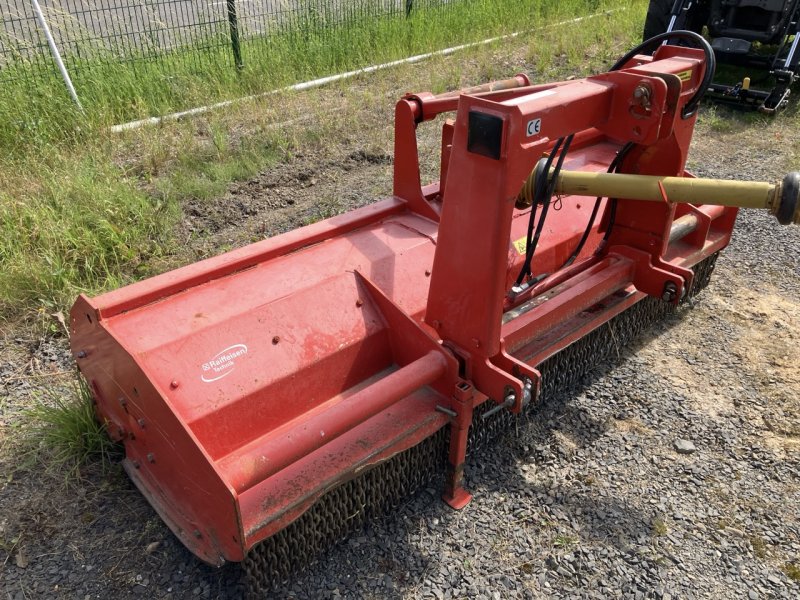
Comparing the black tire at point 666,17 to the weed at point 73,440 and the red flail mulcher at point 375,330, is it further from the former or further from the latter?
the weed at point 73,440

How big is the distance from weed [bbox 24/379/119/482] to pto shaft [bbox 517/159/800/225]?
5.88 feet

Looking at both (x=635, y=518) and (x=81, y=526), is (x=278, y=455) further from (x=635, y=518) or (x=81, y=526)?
(x=635, y=518)

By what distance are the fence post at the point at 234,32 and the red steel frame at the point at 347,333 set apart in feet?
13.8

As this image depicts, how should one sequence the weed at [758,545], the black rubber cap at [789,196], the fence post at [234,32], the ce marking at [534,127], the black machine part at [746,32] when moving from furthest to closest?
the fence post at [234,32] → the black machine part at [746,32] → the weed at [758,545] → the ce marking at [534,127] → the black rubber cap at [789,196]

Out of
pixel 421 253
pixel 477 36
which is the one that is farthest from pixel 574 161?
pixel 477 36

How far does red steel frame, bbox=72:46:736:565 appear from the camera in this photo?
6.19 feet

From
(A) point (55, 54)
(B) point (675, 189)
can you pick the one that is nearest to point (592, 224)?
(B) point (675, 189)

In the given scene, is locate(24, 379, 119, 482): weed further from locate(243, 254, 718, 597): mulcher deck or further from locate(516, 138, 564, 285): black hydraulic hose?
locate(516, 138, 564, 285): black hydraulic hose

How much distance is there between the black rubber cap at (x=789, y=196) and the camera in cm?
170

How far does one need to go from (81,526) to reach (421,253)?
160 cm

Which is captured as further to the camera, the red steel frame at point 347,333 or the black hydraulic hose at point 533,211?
the black hydraulic hose at point 533,211

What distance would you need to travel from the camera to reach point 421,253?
104 inches

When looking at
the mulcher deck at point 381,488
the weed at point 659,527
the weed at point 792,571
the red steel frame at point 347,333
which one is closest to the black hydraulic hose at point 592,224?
the red steel frame at point 347,333

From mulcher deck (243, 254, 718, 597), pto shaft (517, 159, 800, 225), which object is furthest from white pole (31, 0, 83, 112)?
pto shaft (517, 159, 800, 225)
